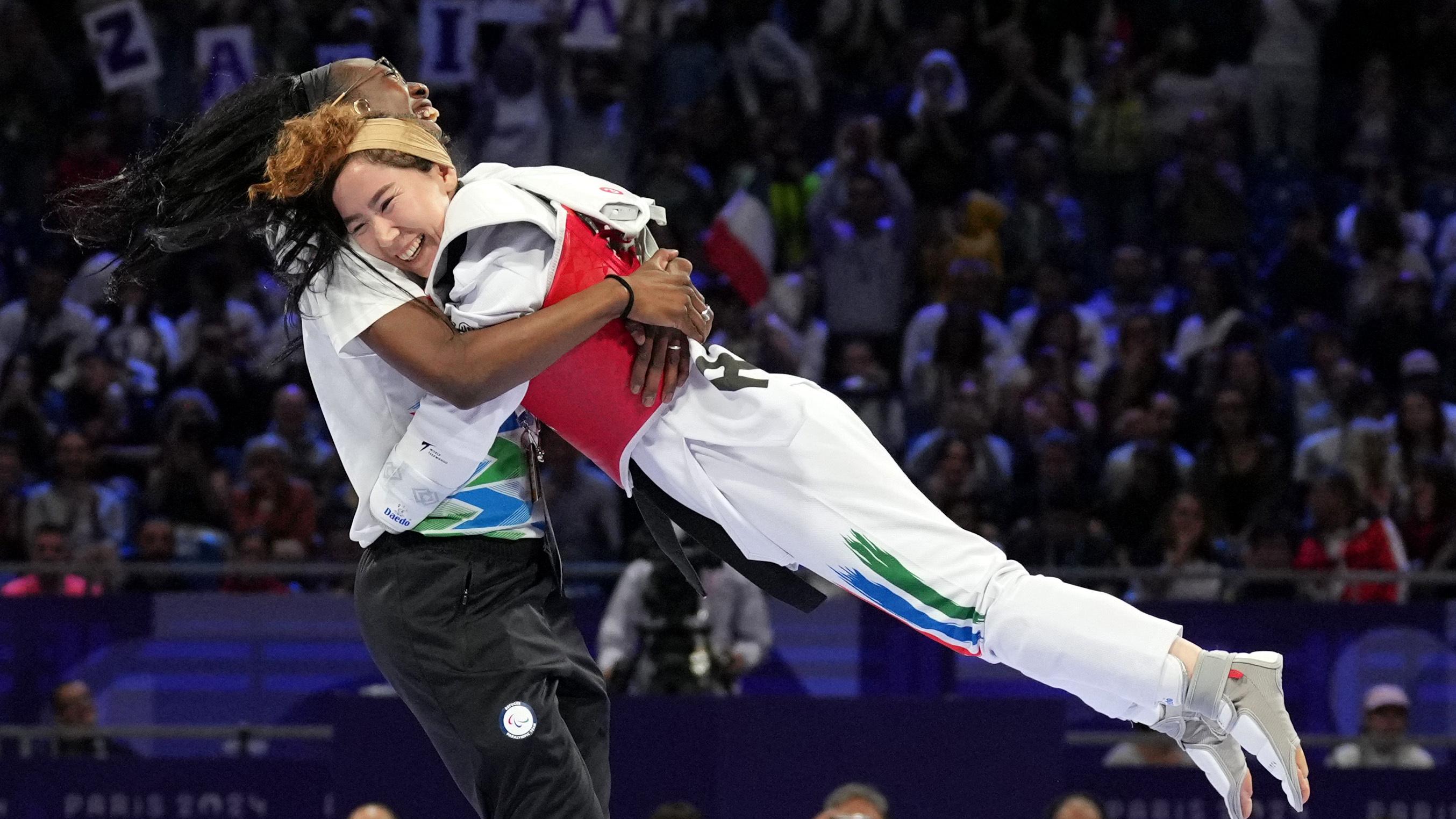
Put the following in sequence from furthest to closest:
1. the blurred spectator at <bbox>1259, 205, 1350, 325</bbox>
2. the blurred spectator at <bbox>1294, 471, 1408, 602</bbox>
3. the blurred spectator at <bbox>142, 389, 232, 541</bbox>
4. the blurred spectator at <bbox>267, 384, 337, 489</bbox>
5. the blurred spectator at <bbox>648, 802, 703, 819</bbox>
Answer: the blurred spectator at <bbox>1259, 205, 1350, 325</bbox>
the blurred spectator at <bbox>267, 384, 337, 489</bbox>
the blurred spectator at <bbox>142, 389, 232, 541</bbox>
the blurred spectator at <bbox>1294, 471, 1408, 602</bbox>
the blurred spectator at <bbox>648, 802, 703, 819</bbox>

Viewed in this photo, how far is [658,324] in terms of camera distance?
345 cm

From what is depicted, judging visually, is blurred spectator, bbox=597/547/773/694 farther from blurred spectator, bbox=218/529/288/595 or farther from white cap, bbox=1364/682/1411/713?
white cap, bbox=1364/682/1411/713

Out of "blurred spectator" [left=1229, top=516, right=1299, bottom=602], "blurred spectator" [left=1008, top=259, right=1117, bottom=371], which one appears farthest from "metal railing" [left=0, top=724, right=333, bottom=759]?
"blurred spectator" [left=1008, top=259, right=1117, bottom=371]

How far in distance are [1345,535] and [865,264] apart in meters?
2.86

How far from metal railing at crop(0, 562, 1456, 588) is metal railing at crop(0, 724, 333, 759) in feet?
1.73

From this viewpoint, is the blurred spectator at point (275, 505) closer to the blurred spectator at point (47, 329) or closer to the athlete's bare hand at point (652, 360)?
the blurred spectator at point (47, 329)

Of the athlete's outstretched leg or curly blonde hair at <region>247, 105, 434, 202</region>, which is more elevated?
curly blonde hair at <region>247, 105, 434, 202</region>

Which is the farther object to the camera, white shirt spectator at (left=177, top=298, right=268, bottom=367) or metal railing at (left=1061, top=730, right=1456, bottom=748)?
white shirt spectator at (left=177, top=298, right=268, bottom=367)

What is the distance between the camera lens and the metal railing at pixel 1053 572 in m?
6.30

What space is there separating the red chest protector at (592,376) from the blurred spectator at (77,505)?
4.57 m

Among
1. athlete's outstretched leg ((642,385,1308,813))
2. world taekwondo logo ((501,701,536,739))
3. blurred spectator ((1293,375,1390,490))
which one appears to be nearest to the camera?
athlete's outstretched leg ((642,385,1308,813))

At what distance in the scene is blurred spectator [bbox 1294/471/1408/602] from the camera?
23.8 ft

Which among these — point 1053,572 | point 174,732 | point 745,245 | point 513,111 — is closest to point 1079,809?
point 1053,572

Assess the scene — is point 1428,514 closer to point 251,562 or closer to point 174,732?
point 251,562
